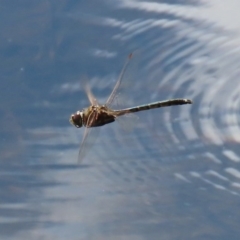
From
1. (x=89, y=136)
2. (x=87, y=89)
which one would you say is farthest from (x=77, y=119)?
(x=87, y=89)

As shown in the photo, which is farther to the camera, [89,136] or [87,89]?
[87,89]

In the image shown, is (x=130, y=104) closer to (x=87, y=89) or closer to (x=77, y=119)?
(x=87, y=89)

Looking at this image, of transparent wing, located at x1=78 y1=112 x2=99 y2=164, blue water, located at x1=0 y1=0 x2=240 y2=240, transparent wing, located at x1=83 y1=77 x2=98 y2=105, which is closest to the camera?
transparent wing, located at x1=78 y1=112 x2=99 y2=164

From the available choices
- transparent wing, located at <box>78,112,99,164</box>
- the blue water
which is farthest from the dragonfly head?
the blue water

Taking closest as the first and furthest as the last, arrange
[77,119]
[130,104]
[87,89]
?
[77,119] → [87,89] → [130,104]

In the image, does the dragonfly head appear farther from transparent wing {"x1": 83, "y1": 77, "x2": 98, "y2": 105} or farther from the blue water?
the blue water

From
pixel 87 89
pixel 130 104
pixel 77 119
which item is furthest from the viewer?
pixel 130 104

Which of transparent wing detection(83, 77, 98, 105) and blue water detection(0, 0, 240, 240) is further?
blue water detection(0, 0, 240, 240)

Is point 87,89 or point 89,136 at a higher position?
point 87,89

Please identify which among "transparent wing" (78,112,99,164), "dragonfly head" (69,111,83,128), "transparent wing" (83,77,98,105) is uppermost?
"transparent wing" (83,77,98,105)
